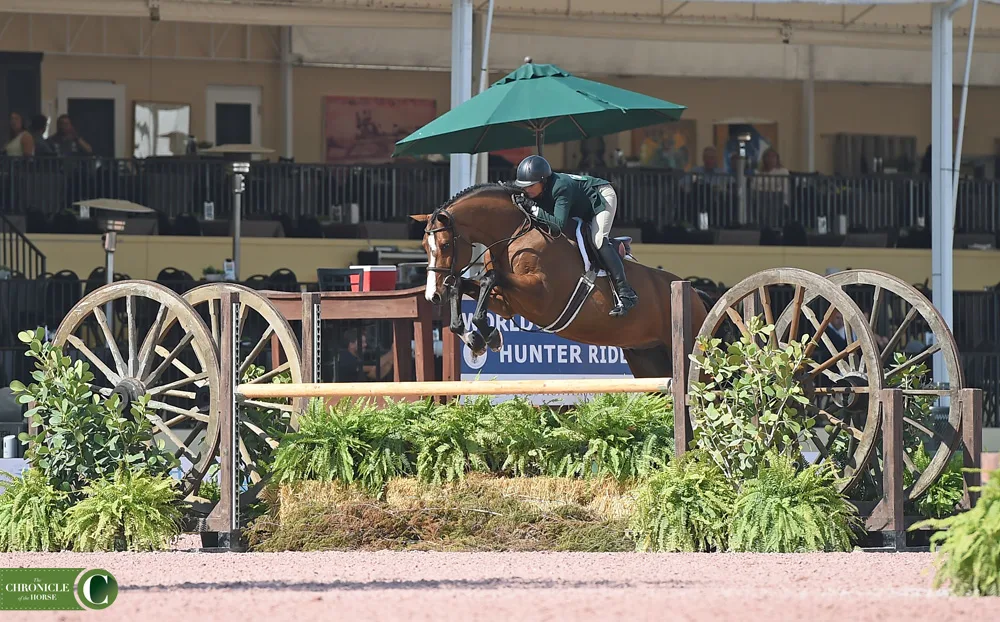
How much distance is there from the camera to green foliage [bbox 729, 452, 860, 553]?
29.4 feet

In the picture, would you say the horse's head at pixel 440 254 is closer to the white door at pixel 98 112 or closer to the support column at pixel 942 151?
the support column at pixel 942 151

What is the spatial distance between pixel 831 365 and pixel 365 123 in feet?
59.6

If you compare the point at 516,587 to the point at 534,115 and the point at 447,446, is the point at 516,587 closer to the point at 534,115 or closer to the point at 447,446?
the point at 447,446

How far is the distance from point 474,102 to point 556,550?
16.3 feet

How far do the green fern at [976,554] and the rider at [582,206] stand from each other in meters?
4.48

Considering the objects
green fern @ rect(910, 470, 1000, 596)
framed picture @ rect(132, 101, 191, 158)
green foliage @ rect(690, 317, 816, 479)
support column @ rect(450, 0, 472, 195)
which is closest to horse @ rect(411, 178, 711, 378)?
green foliage @ rect(690, 317, 816, 479)

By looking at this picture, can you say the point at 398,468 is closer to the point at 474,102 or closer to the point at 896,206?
the point at 474,102

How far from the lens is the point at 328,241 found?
74.5 ft

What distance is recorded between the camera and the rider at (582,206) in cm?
1105

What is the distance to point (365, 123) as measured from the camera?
27219 millimetres

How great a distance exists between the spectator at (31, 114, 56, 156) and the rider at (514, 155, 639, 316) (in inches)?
525

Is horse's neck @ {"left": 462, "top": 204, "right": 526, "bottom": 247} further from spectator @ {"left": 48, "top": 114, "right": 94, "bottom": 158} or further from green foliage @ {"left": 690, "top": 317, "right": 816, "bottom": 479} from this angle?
spectator @ {"left": 48, "top": 114, "right": 94, "bottom": 158}

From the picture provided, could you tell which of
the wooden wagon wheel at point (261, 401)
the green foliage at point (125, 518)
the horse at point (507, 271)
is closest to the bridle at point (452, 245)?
the horse at point (507, 271)

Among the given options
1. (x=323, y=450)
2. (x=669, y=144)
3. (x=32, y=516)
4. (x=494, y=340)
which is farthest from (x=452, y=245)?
(x=669, y=144)
